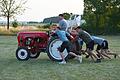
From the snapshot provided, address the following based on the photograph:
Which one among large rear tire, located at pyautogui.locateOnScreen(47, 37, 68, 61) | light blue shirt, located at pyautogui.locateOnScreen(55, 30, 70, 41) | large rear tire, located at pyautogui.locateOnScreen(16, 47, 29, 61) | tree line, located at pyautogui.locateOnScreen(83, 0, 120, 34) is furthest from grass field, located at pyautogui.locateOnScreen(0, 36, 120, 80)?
tree line, located at pyautogui.locateOnScreen(83, 0, 120, 34)

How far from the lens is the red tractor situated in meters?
14.9

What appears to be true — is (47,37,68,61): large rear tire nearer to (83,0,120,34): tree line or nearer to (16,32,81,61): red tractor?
(16,32,81,61): red tractor

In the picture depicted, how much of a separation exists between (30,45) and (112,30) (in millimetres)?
34276

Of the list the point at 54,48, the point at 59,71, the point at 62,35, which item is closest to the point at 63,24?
the point at 62,35

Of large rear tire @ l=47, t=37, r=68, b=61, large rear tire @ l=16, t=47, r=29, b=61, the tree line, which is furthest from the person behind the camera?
the tree line

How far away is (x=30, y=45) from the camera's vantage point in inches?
621

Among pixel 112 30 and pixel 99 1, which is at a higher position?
pixel 99 1

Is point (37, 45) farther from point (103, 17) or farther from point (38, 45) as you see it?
point (103, 17)

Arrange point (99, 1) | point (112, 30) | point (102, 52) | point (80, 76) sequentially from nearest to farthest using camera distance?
point (80, 76)
point (102, 52)
point (112, 30)
point (99, 1)

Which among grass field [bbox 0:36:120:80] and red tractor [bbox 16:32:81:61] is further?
red tractor [bbox 16:32:81:61]

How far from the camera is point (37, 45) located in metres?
15.6

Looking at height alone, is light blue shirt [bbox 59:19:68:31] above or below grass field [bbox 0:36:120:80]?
above

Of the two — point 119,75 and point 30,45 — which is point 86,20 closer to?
point 30,45

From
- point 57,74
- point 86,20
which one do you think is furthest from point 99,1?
point 57,74
